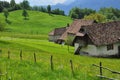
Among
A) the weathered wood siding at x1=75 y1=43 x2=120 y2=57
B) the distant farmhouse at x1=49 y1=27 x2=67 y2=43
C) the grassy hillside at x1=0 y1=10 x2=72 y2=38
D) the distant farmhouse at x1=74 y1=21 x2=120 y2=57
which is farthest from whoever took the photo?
the grassy hillside at x1=0 y1=10 x2=72 y2=38

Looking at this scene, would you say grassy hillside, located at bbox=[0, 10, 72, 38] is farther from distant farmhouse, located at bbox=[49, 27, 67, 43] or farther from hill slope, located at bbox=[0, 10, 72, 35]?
distant farmhouse, located at bbox=[49, 27, 67, 43]

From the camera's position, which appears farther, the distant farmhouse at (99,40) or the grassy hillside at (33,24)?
the grassy hillside at (33,24)

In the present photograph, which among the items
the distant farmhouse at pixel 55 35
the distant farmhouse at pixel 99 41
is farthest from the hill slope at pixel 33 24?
the distant farmhouse at pixel 99 41

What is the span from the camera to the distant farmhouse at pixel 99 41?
2544 inches

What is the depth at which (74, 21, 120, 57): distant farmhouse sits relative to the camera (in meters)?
64.6

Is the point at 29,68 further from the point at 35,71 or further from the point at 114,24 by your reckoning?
the point at 114,24

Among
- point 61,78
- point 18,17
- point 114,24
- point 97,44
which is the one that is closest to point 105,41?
point 97,44

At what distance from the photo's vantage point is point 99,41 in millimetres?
64688

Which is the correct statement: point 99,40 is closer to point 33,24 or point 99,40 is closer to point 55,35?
point 55,35

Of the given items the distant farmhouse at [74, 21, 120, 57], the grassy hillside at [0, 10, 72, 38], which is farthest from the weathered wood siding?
the grassy hillside at [0, 10, 72, 38]

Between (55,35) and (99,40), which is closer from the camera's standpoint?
(99,40)

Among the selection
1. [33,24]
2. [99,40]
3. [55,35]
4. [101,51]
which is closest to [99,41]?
[99,40]

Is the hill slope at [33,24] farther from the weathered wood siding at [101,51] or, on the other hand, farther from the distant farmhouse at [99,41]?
the weathered wood siding at [101,51]

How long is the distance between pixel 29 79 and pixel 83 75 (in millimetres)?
4484
